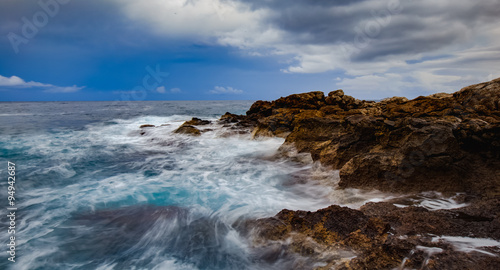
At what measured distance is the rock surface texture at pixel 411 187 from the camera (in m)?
2.96

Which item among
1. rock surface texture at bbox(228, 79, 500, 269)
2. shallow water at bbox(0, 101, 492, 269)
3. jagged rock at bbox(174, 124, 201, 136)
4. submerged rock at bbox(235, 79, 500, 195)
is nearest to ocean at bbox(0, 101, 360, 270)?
shallow water at bbox(0, 101, 492, 269)

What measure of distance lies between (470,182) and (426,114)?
319 centimetres

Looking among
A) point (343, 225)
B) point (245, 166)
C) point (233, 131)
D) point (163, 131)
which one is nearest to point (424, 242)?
point (343, 225)

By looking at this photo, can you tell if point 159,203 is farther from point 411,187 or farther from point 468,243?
point 468,243

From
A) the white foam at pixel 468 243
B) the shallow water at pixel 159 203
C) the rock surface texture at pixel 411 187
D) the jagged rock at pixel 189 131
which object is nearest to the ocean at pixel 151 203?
the shallow water at pixel 159 203

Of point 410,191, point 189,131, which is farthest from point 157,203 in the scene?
point 189,131

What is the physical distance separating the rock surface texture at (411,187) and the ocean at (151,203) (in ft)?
1.77

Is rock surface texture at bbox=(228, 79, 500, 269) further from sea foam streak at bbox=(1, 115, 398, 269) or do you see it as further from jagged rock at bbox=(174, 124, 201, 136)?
jagged rock at bbox=(174, 124, 201, 136)

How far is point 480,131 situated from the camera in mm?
5145

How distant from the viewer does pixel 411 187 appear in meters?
4.97

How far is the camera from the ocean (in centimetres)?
403

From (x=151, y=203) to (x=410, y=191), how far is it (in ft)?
17.5

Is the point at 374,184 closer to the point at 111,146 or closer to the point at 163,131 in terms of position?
the point at 111,146

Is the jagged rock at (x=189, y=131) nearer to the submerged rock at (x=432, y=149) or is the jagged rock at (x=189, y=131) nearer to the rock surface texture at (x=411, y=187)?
the rock surface texture at (x=411, y=187)
